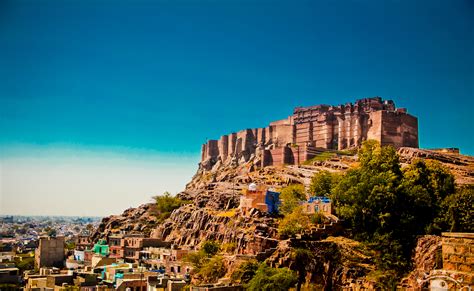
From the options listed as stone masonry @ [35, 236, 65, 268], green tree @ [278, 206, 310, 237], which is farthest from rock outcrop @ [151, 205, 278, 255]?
stone masonry @ [35, 236, 65, 268]

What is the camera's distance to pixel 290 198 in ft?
173

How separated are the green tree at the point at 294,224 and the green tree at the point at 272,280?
654 cm

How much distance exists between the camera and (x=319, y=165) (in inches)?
3174

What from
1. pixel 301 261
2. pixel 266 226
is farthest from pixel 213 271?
pixel 301 261

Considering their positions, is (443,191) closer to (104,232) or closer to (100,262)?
(100,262)

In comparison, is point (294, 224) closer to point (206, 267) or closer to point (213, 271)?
point (213, 271)

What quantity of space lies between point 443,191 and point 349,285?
13643mm

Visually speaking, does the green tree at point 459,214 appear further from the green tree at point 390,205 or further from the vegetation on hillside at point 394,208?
the green tree at point 390,205

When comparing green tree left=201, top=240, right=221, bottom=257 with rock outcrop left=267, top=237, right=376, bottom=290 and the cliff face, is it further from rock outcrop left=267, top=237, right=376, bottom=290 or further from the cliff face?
rock outcrop left=267, top=237, right=376, bottom=290

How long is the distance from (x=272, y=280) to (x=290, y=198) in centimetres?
1914

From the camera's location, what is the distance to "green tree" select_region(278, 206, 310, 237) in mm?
42188

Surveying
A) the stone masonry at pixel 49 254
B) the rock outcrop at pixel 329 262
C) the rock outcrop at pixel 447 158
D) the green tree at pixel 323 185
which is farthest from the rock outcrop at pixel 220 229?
the rock outcrop at pixel 447 158

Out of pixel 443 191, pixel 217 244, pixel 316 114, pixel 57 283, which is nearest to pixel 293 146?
pixel 316 114

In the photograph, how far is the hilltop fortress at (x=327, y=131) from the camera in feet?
274
